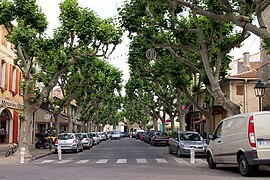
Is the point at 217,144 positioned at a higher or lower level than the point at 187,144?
higher

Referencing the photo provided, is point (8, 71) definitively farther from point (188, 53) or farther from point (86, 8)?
point (188, 53)

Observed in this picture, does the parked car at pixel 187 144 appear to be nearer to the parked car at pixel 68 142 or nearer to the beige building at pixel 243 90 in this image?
the parked car at pixel 68 142

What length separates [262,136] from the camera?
12.9 m

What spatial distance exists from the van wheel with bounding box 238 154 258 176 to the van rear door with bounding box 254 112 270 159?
59 cm

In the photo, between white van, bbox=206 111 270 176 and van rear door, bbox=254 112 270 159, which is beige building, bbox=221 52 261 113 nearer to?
white van, bbox=206 111 270 176

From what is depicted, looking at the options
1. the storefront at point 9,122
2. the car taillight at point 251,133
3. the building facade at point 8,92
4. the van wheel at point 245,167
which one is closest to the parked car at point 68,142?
the building facade at point 8,92

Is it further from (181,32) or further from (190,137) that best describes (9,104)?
(181,32)

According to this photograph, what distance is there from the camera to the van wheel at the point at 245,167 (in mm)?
13195

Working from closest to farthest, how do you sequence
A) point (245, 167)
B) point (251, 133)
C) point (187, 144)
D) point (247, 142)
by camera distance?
point (251, 133) < point (247, 142) < point (245, 167) < point (187, 144)

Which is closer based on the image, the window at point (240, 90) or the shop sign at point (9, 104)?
the shop sign at point (9, 104)

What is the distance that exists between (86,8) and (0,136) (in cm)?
1748

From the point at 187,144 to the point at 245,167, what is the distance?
10292 millimetres

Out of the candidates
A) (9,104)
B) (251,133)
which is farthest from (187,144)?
(9,104)

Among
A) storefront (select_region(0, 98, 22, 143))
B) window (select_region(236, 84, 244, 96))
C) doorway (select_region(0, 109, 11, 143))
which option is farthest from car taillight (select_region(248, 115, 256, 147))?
doorway (select_region(0, 109, 11, 143))
